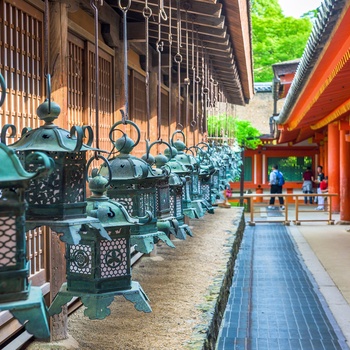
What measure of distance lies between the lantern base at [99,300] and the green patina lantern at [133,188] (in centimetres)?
39

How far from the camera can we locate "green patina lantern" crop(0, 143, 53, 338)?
7.09 ft

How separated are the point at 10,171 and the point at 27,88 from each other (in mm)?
3078

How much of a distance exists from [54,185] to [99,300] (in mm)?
658

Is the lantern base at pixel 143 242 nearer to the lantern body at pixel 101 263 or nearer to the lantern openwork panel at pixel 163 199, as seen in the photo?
the lantern body at pixel 101 263

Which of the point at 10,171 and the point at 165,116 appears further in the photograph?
the point at 165,116

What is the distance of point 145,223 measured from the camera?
3775 millimetres

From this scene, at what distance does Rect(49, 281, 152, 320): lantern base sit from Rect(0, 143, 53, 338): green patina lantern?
3.13 feet

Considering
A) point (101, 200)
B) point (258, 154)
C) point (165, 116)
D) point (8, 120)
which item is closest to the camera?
point (101, 200)

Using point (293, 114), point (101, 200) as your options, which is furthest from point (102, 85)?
point (293, 114)

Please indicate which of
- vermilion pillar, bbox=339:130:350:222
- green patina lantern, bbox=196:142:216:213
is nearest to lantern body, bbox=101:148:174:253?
green patina lantern, bbox=196:142:216:213

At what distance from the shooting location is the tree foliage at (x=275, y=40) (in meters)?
43.7

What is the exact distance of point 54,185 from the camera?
9.29 feet

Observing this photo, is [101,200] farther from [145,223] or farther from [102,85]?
[102,85]

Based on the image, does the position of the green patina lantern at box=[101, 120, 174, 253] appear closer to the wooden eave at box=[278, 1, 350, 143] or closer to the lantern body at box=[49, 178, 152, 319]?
the lantern body at box=[49, 178, 152, 319]
